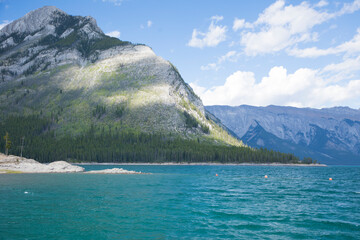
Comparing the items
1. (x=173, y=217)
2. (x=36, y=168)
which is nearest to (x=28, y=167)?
(x=36, y=168)

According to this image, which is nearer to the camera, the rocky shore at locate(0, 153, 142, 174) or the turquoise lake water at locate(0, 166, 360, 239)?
the turquoise lake water at locate(0, 166, 360, 239)

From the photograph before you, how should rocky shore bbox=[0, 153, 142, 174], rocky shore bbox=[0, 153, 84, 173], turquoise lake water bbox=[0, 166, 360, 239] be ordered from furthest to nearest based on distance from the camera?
rocky shore bbox=[0, 153, 142, 174] < rocky shore bbox=[0, 153, 84, 173] < turquoise lake water bbox=[0, 166, 360, 239]

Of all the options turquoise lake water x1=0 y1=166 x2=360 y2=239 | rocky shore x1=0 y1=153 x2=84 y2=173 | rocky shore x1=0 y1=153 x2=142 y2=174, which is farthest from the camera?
rocky shore x1=0 y1=153 x2=142 y2=174

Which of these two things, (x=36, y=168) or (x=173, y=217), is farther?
(x=36, y=168)

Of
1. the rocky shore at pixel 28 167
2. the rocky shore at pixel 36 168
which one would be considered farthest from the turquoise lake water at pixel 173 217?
the rocky shore at pixel 28 167

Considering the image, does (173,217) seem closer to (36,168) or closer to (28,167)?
(36,168)

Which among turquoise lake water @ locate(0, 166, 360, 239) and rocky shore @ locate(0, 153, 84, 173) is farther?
rocky shore @ locate(0, 153, 84, 173)

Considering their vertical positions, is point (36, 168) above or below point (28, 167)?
below

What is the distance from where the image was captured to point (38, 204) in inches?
1827

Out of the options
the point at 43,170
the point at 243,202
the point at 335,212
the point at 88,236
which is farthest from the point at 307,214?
the point at 43,170

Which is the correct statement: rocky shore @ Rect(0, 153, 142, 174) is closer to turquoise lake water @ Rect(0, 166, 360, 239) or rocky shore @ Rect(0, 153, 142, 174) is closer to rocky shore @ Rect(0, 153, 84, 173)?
rocky shore @ Rect(0, 153, 84, 173)

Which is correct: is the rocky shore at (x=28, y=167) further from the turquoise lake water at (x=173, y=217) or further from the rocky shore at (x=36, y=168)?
the turquoise lake water at (x=173, y=217)

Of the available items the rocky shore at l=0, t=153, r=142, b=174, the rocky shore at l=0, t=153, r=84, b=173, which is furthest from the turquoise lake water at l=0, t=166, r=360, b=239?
the rocky shore at l=0, t=153, r=84, b=173

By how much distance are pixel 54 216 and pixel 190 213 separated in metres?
18.8
